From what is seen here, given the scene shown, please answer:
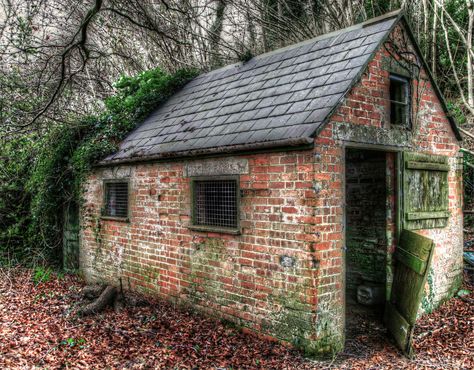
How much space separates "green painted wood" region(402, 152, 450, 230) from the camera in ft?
21.1

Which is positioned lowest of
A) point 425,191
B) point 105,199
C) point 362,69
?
point 105,199

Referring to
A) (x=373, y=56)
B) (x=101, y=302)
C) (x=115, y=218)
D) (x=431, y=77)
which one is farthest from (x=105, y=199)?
(x=431, y=77)

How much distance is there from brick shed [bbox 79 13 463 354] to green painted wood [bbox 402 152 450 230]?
3 cm

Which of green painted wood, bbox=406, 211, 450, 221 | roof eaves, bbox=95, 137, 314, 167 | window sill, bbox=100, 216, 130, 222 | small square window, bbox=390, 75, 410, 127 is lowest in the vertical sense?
window sill, bbox=100, 216, 130, 222

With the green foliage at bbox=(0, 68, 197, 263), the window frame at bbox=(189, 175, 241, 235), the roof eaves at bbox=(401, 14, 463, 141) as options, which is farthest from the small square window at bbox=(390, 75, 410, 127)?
the green foliage at bbox=(0, 68, 197, 263)

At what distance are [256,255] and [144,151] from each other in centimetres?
332

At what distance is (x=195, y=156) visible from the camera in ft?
21.5

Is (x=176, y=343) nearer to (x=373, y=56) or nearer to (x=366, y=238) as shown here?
(x=366, y=238)

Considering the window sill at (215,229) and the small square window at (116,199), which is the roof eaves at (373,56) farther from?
the small square window at (116,199)

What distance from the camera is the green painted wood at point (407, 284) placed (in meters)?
5.29

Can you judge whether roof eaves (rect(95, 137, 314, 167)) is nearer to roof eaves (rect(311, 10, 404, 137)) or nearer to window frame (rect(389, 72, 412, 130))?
roof eaves (rect(311, 10, 404, 137))

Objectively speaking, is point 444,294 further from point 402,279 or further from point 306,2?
point 306,2

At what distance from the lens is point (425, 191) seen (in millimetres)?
6805

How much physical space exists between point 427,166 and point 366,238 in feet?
5.14
